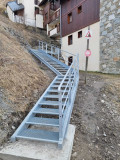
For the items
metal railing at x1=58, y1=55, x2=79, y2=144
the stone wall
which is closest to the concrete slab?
metal railing at x1=58, y1=55, x2=79, y2=144

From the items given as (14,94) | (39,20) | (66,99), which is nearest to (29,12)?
(39,20)

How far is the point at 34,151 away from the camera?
75.4 inches

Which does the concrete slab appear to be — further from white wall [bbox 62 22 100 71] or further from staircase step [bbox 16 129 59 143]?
white wall [bbox 62 22 100 71]

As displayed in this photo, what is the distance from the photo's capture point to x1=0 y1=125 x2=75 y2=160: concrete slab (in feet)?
5.92

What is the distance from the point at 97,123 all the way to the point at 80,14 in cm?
1039

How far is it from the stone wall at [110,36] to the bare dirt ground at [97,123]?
3.91 metres

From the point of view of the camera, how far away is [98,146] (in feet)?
8.03

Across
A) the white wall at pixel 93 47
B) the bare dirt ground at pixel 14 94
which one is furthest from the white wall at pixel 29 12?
the bare dirt ground at pixel 14 94

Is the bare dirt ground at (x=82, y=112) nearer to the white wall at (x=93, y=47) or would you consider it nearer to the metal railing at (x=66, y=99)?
the metal railing at (x=66, y=99)

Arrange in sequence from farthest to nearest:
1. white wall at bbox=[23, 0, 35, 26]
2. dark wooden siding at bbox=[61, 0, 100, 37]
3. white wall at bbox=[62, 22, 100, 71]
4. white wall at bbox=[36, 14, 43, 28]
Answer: white wall at bbox=[36, 14, 43, 28] < white wall at bbox=[23, 0, 35, 26] < dark wooden siding at bbox=[61, 0, 100, 37] < white wall at bbox=[62, 22, 100, 71]

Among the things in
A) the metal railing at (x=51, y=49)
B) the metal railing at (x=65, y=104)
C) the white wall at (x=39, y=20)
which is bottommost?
the metal railing at (x=65, y=104)

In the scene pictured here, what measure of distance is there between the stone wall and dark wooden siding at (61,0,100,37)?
2.24 ft

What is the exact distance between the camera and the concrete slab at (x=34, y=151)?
A: 1805 mm

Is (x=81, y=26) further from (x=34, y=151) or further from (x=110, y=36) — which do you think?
(x=34, y=151)
